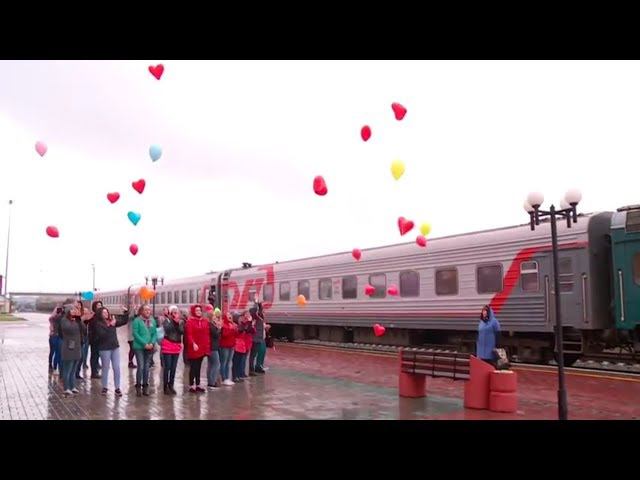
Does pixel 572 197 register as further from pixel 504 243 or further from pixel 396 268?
pixel 396 268

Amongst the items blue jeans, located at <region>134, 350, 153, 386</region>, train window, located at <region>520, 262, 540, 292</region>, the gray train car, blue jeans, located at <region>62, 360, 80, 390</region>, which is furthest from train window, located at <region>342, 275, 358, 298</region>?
blue jeans, located at <region>62, 360, 80, 390</region>

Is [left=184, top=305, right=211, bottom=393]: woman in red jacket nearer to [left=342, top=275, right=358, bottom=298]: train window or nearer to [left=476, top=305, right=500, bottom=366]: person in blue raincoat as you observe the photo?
[left=476, top=305, right=500, bottom=366]: person in blue raincoat

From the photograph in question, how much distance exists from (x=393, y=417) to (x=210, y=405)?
3.25 metres

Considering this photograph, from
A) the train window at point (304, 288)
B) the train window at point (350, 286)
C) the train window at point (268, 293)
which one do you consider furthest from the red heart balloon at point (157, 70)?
the train window at point (268, 293)

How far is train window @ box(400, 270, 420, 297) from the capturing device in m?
18.7

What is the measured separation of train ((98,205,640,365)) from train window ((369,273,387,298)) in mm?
35

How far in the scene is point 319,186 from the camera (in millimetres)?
13656

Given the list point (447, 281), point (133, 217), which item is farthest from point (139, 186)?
point (447, 281)

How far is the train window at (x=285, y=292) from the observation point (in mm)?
25812

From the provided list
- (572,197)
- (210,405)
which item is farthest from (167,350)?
(572,197)

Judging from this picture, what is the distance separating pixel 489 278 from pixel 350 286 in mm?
6475
